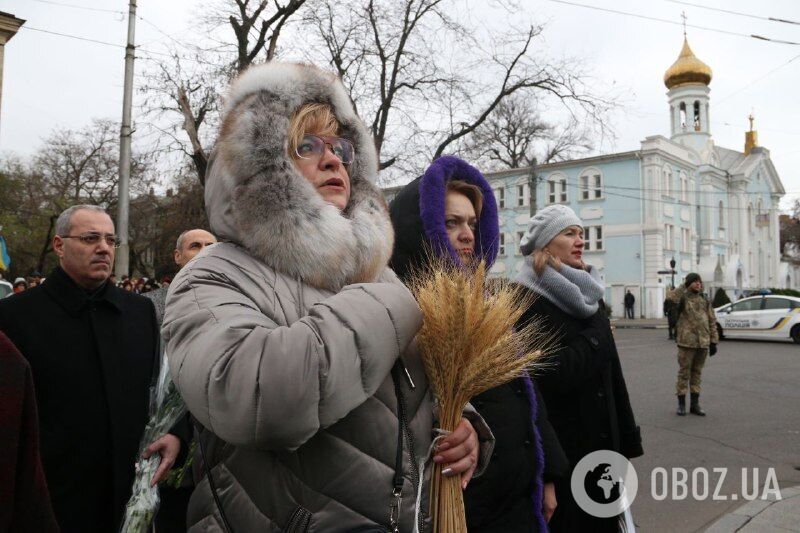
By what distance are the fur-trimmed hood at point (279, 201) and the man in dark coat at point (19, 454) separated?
58cm

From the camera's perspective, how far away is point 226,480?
1459mm

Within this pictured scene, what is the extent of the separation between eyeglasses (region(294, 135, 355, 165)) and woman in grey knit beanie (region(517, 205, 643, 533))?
1.64m

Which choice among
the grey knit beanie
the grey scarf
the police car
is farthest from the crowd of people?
the police car

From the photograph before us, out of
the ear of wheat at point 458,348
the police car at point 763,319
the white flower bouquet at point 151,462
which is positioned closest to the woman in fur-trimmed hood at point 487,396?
the ear of wheat at point 458,348

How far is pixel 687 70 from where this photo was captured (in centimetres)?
4897

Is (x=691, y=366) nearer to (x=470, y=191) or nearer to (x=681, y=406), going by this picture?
(x=681, y=406)

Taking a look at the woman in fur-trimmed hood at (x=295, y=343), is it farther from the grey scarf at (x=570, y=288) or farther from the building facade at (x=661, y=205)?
the building facade at (x=661, y=205)

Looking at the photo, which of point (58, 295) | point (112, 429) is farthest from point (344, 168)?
point (58, 295)

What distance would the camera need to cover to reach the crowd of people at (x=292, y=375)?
1258 mm

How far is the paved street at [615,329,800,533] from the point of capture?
15.8 ft

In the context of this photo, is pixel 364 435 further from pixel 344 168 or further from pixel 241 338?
pixel 344 168

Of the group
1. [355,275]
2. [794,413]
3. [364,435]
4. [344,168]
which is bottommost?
[794,413]

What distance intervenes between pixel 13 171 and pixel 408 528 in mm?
39317

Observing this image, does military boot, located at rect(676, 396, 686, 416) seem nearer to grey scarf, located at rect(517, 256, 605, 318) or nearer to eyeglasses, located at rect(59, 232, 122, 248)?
grey scarf, located at rect(517, 256, 605, 318)
